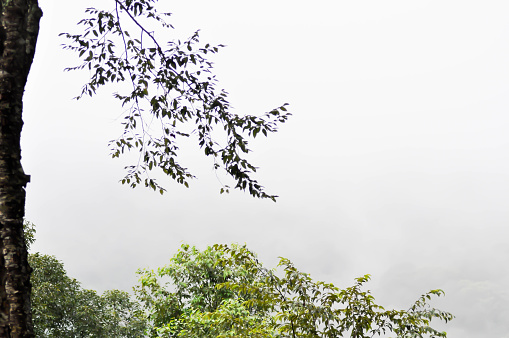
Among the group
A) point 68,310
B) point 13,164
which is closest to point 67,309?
point 68,310

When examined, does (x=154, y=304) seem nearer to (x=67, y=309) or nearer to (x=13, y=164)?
(x=67, y=309)

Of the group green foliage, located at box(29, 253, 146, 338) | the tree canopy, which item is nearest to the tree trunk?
the tree canopy

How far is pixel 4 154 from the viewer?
17.2ft

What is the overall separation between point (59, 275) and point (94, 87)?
12.3 m

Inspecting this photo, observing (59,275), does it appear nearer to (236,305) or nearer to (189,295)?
(189,295)

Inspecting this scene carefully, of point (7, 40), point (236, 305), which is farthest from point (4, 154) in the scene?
point (236, 305)

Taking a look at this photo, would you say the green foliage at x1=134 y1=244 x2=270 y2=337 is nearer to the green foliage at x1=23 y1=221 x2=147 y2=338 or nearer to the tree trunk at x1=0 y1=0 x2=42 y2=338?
the green foliage at x1=23 y1=221 x2=147 y2=338

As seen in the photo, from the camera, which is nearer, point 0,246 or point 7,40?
point 0,246

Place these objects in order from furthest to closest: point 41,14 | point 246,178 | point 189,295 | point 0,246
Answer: point 189,295
point 246,178
point 41,14
point 0,246

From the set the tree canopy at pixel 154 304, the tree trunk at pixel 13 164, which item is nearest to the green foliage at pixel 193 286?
the tree canopy at pixel 154 304

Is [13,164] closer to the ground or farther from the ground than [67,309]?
closer to the ground

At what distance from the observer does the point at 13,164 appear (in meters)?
5.29

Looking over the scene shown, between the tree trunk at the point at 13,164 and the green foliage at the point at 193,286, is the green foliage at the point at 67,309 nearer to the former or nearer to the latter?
the green foliage at the point at 193,286

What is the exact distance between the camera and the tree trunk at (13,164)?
488 centimetres
